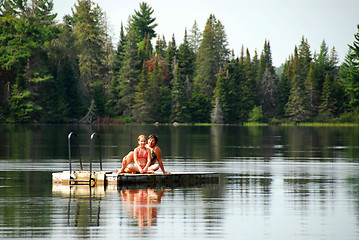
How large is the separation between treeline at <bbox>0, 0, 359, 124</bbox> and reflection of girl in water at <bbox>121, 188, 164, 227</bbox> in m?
75.4

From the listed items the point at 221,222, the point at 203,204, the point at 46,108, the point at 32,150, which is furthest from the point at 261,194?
the point at 46,108

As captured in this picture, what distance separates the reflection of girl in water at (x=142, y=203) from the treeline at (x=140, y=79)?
75.4m

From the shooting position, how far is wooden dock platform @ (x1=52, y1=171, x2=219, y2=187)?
17.8 metres

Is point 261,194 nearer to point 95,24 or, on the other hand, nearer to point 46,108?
point 46,108

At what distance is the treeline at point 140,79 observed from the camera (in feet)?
303

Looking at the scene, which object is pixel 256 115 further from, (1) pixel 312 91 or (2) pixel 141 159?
(2) pixel 141 159

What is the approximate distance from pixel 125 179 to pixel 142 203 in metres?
3.10

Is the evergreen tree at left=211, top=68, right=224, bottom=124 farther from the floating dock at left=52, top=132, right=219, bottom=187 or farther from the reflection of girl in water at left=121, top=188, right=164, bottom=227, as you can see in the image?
the reflection of girl in water at left=121, top=188, right=164, bottom=227

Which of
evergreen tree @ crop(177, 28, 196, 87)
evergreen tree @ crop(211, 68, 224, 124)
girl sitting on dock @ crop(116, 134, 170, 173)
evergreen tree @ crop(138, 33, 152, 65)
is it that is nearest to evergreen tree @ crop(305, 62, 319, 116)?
evergreen tree @ crop(211, 68, 224, 124)

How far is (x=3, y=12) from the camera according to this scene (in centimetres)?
9350

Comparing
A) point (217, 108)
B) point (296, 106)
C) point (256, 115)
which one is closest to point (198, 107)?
point (217, 108)

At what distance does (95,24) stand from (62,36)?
11363 mm

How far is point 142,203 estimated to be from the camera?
581 inches

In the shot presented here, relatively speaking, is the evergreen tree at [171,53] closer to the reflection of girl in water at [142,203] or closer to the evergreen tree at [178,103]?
the evergreen tree at [178,103]
